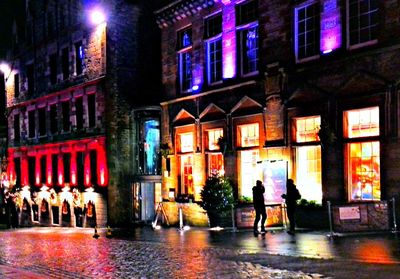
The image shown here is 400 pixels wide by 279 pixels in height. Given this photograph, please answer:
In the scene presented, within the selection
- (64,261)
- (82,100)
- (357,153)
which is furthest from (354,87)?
(82,100)

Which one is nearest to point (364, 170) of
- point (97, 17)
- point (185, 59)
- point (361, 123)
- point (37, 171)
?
point (361, 123)

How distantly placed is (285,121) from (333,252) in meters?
7.67

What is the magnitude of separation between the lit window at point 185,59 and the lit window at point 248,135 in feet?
13.1

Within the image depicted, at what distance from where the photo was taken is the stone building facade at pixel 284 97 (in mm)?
17484

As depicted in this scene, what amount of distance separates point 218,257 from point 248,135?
9216 millimetres

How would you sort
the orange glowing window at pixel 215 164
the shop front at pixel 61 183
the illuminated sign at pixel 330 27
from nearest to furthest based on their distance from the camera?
1. the illuminated sign at pixel 330 27
2. the orange glowing window at pixel 215 164
3. the shop front at pixel 61 183

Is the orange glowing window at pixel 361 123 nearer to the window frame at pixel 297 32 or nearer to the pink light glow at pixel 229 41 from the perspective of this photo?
the window frame at pixel 297 32

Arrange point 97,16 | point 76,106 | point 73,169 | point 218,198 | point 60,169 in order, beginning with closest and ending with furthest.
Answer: point 218,198 → point 97,16 → point 76,106 → point 73,169 → point 60,169

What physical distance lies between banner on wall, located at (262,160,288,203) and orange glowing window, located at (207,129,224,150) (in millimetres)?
3587

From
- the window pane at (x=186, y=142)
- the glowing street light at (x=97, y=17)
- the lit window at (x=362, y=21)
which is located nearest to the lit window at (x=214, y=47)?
the window pane at (x=186, y=142)

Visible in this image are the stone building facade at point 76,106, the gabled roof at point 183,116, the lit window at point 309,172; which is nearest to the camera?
the lit window at point 309,172

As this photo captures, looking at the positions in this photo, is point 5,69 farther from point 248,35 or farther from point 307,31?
point 307,31

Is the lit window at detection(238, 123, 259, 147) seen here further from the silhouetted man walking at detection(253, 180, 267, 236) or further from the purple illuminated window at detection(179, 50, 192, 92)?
the purple illuminated window at detection(179, 50, 192, 92)

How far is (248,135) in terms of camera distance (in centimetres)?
2256
